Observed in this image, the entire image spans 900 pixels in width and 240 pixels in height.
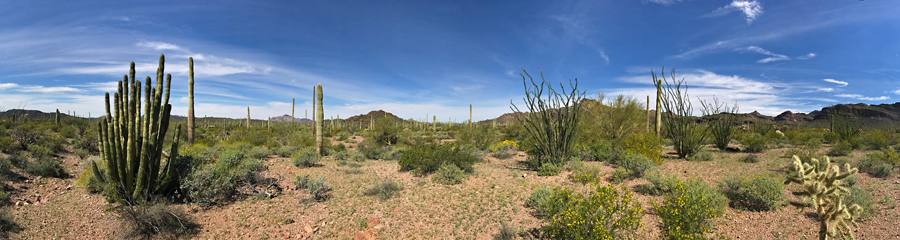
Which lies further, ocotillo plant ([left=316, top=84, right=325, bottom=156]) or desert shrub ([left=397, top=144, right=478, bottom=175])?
ocotillo plant ([left=316, top=84, right=325, bottom=156])

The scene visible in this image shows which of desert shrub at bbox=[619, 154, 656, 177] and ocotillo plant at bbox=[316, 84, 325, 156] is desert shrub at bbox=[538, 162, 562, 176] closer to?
desert shrub at bbox=[619, 154, 656, 177]

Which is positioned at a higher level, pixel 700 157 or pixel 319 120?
pixel 319 120

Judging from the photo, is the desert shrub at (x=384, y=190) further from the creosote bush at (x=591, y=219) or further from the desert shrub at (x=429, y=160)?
the creosote bush at (x=591, y=219)

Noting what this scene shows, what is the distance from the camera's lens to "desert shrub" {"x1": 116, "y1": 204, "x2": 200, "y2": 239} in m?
6.02

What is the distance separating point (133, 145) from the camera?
24.0 ft

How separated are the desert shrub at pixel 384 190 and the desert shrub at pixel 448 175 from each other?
4.17ft

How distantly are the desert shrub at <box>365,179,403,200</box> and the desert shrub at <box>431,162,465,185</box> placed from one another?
50.0 inches

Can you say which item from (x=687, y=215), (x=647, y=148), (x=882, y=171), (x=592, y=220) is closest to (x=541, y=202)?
(x=592, y=220)

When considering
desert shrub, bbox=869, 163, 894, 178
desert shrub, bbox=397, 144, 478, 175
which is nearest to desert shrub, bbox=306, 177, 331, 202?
desert shrub, bbox=397, 144, 478, 175

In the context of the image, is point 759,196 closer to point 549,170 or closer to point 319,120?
point 549,170

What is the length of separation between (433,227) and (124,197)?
259 inches

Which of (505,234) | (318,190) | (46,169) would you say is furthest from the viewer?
(46,169)

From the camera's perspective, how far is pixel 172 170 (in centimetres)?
774

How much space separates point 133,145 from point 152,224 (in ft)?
7.49
